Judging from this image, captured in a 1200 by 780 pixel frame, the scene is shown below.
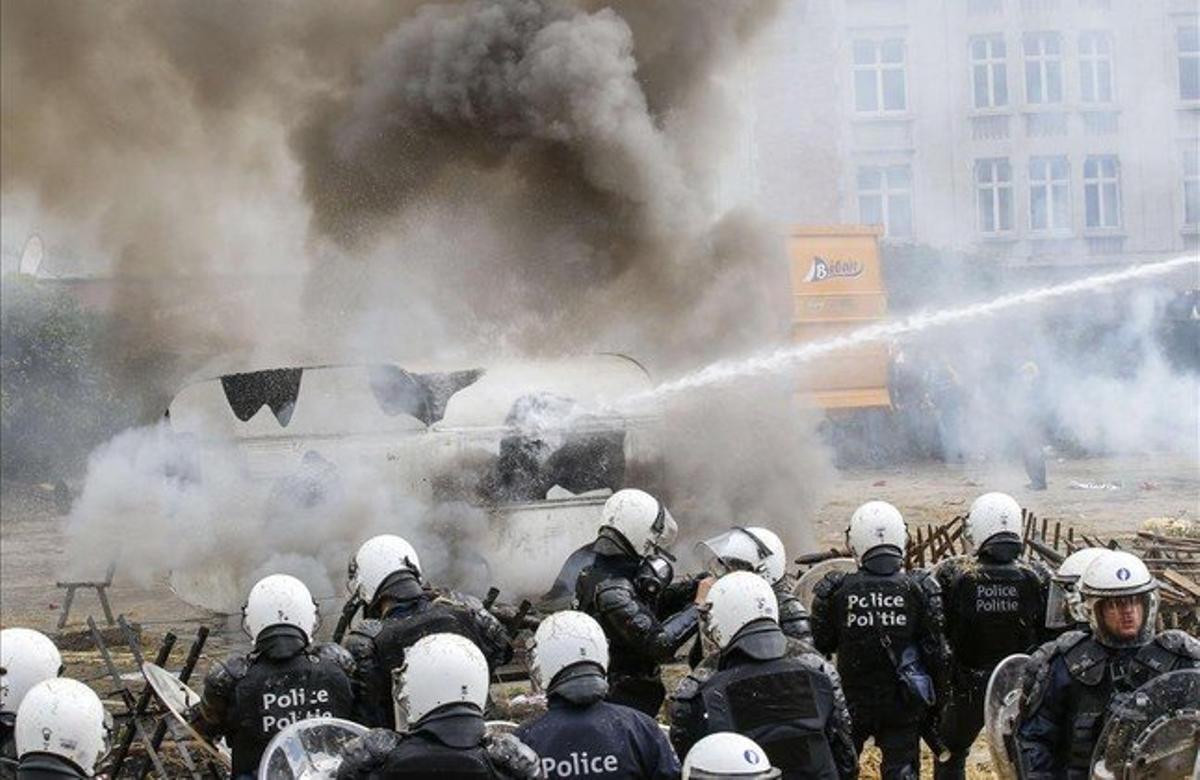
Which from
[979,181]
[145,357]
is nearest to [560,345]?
[145,357]

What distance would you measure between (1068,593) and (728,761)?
2.60 m

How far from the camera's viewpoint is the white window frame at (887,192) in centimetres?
2789

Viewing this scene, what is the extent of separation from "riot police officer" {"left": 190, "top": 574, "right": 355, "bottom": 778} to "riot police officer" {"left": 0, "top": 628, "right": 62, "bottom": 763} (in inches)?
21.3

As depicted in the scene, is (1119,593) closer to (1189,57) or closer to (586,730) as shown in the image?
(586,730)

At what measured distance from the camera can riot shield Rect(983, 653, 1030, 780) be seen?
230 inches

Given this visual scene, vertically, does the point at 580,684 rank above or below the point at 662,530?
below

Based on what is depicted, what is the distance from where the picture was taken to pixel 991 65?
26141 millimetres

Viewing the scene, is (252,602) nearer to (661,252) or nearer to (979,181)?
(661,252)

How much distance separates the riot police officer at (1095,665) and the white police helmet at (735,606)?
35.9 inches

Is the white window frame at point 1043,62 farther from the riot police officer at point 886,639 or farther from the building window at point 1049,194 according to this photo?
the riot police officer at point 886,639

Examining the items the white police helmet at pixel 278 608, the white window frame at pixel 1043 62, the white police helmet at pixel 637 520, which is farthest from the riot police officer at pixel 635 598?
the white window frame at pixel 1043 62

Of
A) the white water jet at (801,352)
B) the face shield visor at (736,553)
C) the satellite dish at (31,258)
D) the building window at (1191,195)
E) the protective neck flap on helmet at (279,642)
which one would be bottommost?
the protective neck flap on helmet at (279,642)

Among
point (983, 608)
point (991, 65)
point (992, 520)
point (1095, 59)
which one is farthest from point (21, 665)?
point (991, 65)

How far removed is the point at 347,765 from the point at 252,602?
1544 mm
